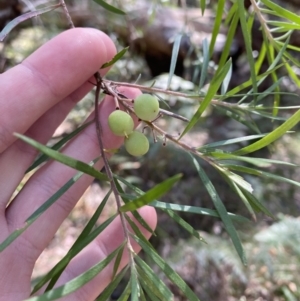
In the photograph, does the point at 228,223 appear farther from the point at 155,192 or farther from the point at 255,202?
the point at 155,192

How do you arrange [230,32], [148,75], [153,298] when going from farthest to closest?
[148,75] < [230,32] < [153,298]

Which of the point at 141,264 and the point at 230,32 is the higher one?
the point at 230,32

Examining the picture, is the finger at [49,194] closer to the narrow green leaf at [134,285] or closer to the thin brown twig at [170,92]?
the thin brown twig at [170,92]

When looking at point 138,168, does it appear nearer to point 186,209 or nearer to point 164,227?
point 164,227

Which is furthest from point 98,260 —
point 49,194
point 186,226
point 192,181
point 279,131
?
point 192,181

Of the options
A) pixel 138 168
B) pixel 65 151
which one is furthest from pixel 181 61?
pixel 65 151

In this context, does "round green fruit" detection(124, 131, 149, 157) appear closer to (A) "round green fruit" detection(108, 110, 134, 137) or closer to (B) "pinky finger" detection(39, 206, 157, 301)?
(A) "round green fruit" detection(108, 110, 134, 137)
